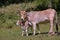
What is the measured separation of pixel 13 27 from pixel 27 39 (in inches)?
253

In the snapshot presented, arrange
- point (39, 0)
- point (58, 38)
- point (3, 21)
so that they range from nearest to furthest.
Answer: point (58, 38) < point (3, 21) < point (39, 0)

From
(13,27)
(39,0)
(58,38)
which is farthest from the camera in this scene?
(39,0)

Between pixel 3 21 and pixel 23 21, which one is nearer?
pixel 23 21

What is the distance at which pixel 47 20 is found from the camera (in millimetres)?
15211

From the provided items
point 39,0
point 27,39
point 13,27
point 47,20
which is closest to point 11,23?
point 13,27

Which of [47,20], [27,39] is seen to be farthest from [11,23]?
[27,39]

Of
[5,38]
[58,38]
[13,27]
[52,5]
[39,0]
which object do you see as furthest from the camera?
[52,5]

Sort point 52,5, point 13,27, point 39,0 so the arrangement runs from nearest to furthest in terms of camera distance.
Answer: point 13,27, point 39,0, point 52,5

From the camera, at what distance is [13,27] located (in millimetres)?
19766

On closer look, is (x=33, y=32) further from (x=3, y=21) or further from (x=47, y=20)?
(x=3, y=21)

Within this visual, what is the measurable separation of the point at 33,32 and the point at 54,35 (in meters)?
1.38

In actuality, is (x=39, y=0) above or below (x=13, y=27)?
above

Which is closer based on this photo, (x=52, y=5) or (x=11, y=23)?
(x=11, y=23)

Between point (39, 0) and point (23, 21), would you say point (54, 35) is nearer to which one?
point (23, 21)
